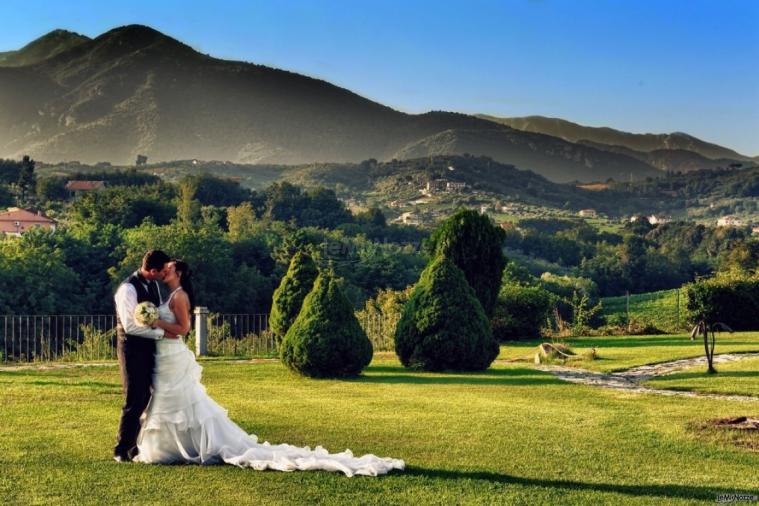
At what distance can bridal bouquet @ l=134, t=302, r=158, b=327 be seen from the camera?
348 inches

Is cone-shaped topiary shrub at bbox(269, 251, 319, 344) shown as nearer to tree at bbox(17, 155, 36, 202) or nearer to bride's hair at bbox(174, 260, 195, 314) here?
bride's hair at bbox(174, 260, 195, 314)

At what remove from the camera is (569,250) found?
316 feet

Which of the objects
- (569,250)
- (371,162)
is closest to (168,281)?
(569,250)

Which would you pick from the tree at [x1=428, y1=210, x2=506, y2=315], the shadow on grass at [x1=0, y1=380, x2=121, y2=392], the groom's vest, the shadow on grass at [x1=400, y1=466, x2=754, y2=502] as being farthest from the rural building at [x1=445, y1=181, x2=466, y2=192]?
the shadow on grass at [x1=400, y1=466, x2=754, y2=502]

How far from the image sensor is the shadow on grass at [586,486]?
786 centimetres

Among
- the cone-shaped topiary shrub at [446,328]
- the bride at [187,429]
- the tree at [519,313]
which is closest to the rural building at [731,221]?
the tree at [519,313]

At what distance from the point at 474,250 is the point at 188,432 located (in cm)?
1591

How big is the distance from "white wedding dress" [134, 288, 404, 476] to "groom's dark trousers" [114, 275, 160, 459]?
0.24 feet

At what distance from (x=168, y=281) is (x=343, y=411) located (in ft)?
13.1

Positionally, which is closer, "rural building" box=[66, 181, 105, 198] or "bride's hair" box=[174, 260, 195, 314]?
"bride's hair" box=[174, 260, 195, 314]

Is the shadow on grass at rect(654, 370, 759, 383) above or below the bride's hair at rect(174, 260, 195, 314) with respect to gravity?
below

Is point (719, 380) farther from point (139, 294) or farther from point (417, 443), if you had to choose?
point (139, 294)

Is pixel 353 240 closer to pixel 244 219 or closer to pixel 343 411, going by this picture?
pixel 244 219

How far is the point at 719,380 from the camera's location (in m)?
15.6
